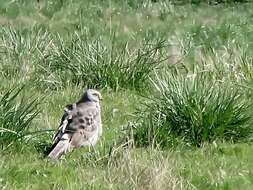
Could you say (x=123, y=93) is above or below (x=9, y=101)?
below

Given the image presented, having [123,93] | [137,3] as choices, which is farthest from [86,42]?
[137,3]

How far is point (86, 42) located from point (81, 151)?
13.5 ft

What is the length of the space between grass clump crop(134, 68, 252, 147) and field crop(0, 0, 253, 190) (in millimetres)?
11

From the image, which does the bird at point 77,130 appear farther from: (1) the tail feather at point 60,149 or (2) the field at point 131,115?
(2) the field at point 131,115

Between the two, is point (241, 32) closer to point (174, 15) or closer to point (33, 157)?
point (174, 15)

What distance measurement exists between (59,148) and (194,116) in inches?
63.3

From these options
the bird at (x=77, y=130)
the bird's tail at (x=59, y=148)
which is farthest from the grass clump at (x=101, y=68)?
the bird's tail at (x=59, y=148)

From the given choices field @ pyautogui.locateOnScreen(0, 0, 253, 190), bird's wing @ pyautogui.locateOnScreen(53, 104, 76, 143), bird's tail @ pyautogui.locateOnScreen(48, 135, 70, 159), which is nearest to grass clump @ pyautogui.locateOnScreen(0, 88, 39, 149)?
field @ pyautogui.locateOnScreen(0, 0, 253, 190)

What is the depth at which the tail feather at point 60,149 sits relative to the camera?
843 centimetres

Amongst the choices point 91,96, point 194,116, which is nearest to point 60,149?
point 91,96

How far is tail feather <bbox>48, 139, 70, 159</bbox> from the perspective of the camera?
8430 mm

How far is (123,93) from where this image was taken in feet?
39.1

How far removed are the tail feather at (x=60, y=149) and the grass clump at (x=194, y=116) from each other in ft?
2.57

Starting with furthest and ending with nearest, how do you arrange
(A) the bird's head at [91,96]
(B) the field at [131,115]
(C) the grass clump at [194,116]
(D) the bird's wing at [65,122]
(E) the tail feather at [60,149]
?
1. (A) the bird's head at [91,96]
2. (C) the grass clump at [194,116]
3. (D) the bird's wing at [65,122]
4. (E) the tail feather at [60,149]
5. (B) the field at [131,115]
